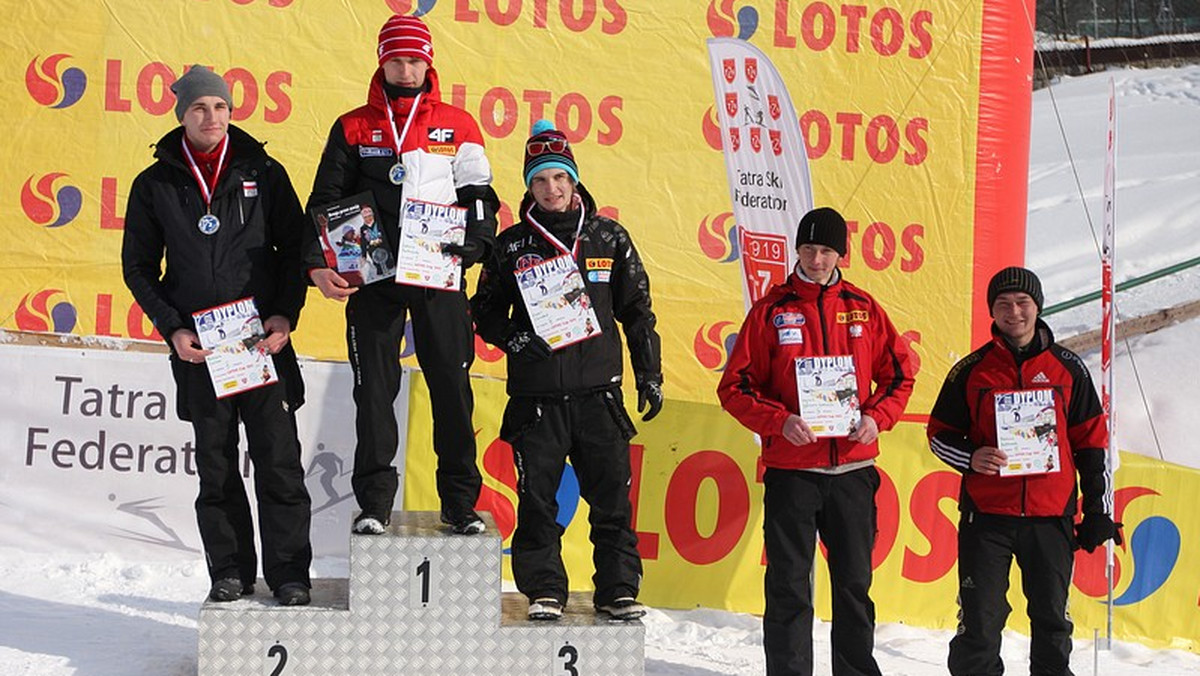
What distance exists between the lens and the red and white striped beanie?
448 cm

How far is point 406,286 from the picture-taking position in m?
4.58

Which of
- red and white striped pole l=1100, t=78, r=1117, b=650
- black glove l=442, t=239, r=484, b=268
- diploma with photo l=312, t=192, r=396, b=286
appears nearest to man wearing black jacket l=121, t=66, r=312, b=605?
diploma with photo l=312, t=192, r=396, b=286

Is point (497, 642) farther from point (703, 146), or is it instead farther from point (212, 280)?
point (703, 146)

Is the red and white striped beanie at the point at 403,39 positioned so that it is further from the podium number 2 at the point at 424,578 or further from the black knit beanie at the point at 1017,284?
the black knit beanie at the point at 1017,284

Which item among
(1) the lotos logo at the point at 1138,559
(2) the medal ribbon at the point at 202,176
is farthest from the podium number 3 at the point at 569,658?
(1) the lotos logo at the point at 1138,559

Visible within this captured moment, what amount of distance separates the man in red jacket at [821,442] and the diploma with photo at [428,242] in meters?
1.05

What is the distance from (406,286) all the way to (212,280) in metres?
0.63

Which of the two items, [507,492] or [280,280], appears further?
[507,492]

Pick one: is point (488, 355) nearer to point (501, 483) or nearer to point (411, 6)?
point (501, 483)

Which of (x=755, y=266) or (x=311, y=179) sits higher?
(x=311, y=179)

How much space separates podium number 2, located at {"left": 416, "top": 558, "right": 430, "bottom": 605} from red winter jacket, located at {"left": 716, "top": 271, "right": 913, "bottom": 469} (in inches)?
44.6

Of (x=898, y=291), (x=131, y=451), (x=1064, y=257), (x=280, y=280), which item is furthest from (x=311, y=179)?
(x=1064, y=257)

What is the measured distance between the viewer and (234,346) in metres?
4.53

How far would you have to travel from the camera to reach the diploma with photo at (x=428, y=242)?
14.5 ft
